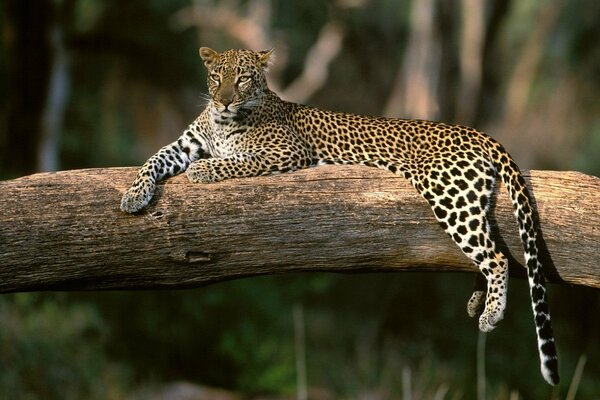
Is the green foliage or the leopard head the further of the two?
the green foliage

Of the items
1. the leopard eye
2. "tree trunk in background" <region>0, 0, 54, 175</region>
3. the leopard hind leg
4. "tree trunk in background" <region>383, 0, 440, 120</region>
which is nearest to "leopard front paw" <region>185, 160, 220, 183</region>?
the leopard eye

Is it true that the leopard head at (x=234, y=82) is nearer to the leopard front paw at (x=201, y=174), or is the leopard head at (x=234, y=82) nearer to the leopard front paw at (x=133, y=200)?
the leopard front paw at (x=201, y=174)

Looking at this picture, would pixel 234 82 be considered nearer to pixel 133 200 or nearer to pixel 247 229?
pixel 247 229

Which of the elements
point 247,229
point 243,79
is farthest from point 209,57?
point 247,229

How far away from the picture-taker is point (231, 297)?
16.7 metres

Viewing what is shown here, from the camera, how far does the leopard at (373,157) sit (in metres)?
7.85

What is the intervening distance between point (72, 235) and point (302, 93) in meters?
24.0

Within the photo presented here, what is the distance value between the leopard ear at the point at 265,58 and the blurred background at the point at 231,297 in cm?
82

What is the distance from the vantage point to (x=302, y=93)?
1218 inches

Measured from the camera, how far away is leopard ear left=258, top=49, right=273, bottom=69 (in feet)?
30.5

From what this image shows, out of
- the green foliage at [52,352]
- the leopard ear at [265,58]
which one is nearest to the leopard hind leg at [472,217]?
the leopard ear at [265,58]

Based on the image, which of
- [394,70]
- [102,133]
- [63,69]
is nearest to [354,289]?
[63,69]

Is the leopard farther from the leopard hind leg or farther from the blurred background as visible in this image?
the blurred background

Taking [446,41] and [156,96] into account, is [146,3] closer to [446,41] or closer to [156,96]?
[156,96]
